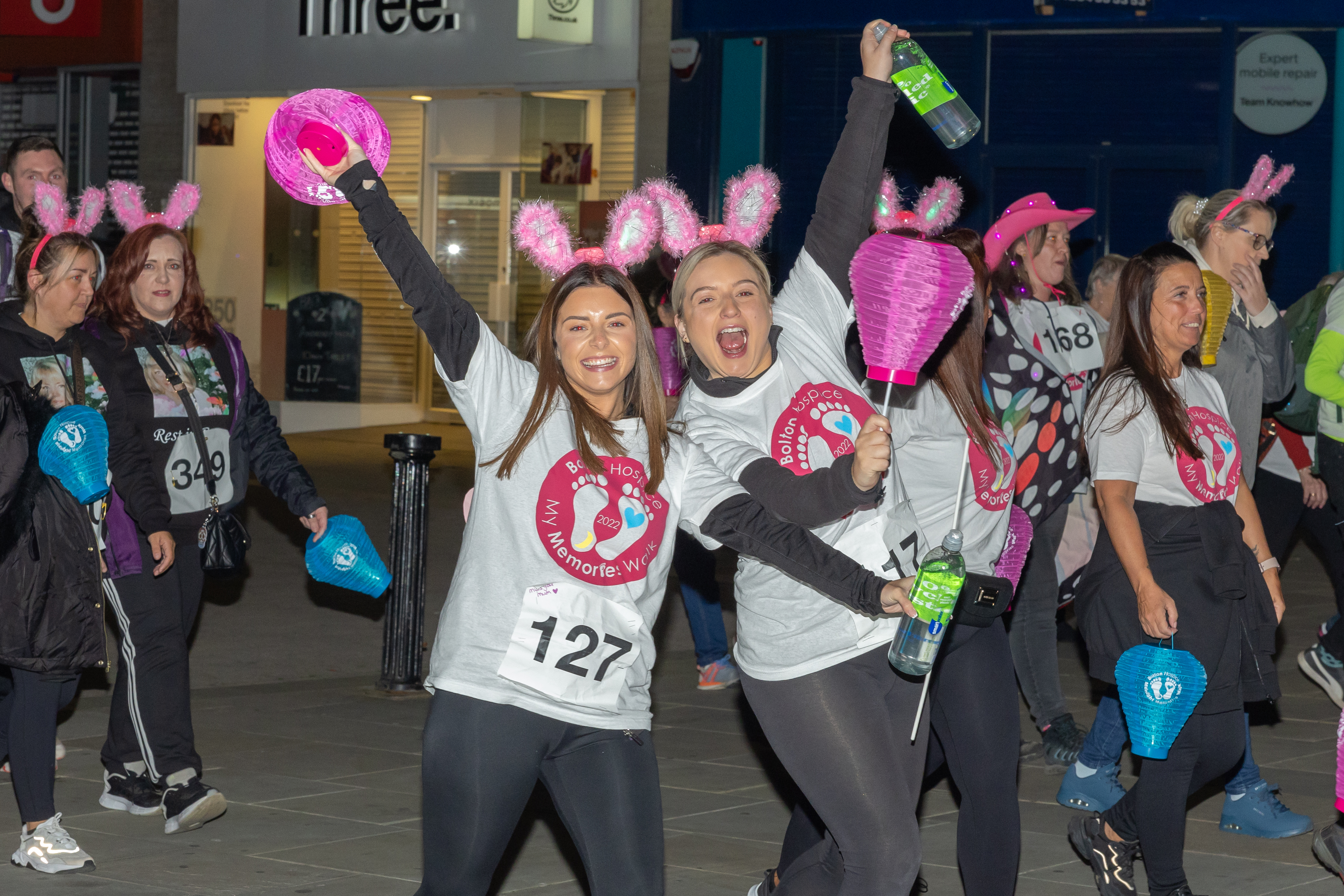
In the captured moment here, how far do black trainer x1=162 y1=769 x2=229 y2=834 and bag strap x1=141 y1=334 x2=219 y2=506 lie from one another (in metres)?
1.09

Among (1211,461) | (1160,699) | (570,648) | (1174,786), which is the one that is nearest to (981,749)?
(1160,699)

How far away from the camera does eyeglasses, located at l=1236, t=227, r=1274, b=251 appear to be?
20.9 ft

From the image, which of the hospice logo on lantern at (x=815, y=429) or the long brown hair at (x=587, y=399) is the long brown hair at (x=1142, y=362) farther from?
the long brown hair at (x=587, y=399)

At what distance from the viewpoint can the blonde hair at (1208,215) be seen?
20.8 feet

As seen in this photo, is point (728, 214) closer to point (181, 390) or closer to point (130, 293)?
point (181, 390)

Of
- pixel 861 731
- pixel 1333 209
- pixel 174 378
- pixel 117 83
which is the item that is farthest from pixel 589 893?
pixel 117 83

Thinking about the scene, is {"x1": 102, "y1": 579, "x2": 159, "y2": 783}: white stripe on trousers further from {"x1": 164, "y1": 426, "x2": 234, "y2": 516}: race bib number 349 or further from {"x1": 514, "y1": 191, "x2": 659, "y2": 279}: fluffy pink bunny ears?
{"x1": 514, "y1": 191, "x2": 659, "y2": 279}: fluffy pink bunny ears

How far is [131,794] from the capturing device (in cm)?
602

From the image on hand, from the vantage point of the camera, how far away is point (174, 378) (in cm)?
595

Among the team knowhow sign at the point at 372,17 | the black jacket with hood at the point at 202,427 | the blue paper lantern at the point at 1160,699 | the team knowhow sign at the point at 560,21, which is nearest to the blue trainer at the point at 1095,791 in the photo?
the blue paper lantern at the point at 1160,699

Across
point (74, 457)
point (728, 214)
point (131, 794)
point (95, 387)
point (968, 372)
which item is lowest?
point (131, 794)

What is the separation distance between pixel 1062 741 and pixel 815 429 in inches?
131

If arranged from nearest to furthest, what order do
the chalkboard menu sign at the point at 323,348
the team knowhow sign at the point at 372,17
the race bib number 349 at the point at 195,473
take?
1. the race bib number 349 at the point at 195,473
2. the team knowhow sign at the point at 372,17
3. the chalkboard menu sign at the point at 323,348

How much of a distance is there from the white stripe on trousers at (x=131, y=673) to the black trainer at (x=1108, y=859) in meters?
3.10
